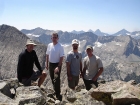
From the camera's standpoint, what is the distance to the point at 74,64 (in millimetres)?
16062

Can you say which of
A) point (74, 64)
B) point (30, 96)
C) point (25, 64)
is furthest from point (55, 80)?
point (30, 96)

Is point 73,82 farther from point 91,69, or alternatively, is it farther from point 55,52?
point 55,52

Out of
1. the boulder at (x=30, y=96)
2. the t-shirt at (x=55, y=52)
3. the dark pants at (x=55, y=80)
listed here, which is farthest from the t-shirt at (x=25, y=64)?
the boulder at (x=30, y=96)

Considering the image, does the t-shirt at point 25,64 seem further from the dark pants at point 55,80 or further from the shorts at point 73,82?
the shorts at point 73,82

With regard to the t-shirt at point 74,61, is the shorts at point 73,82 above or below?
below

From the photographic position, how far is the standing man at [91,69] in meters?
15.9

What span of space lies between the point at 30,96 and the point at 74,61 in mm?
6306

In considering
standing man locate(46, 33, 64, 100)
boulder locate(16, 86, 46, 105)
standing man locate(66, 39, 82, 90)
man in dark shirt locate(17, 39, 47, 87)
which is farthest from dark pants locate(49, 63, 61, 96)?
boulder locate(16, 86, 46, 105)

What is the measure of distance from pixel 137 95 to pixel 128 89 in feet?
1.98

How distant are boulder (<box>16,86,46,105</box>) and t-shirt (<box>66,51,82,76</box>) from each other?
4992 mm

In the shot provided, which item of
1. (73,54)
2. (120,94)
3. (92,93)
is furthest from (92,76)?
(120,94)

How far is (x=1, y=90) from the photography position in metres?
11.6

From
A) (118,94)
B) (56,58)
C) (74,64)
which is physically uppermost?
(56,58)

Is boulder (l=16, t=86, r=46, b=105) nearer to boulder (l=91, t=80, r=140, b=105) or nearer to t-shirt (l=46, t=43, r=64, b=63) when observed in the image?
boulder (l=91, t=80, r=140, b=105)
